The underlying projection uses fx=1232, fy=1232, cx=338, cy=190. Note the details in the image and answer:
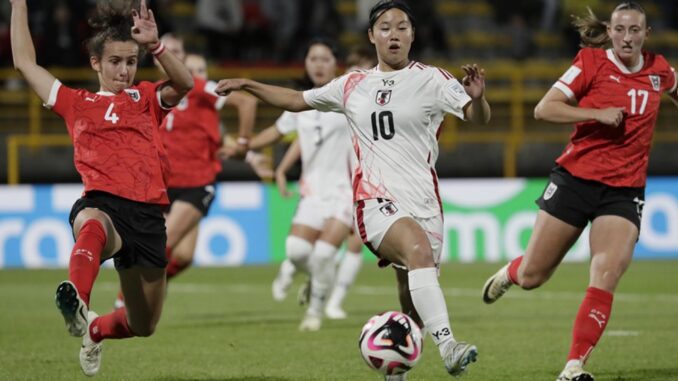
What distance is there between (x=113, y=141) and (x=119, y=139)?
0.14 ft

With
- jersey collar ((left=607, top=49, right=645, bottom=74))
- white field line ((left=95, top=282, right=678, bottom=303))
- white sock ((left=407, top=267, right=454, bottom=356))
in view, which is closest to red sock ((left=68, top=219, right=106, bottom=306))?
white sock ((left=407, top=267, right=454, bottom=356))

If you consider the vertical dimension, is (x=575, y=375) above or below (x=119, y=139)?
below

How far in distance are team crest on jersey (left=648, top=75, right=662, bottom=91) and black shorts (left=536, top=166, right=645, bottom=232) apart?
68 cm

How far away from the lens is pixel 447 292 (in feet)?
49.5

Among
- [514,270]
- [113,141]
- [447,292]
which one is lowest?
[447,292]

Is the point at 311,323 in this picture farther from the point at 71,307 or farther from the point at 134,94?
the point at 71,307

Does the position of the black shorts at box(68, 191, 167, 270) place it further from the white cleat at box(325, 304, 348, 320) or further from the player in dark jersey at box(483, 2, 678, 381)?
the white cleat at box(325, 304, 348, 320)

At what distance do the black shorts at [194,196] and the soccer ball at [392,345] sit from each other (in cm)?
539

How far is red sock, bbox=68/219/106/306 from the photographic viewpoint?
720 cm

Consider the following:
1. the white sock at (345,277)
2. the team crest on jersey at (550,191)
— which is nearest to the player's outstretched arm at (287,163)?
the white sock at (345,277)

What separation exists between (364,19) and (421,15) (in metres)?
1.30

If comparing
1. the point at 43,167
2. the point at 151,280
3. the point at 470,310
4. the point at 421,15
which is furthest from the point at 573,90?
the point at 421,15

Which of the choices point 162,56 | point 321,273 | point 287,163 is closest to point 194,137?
point 287,163

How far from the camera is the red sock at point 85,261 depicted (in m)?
7.20
